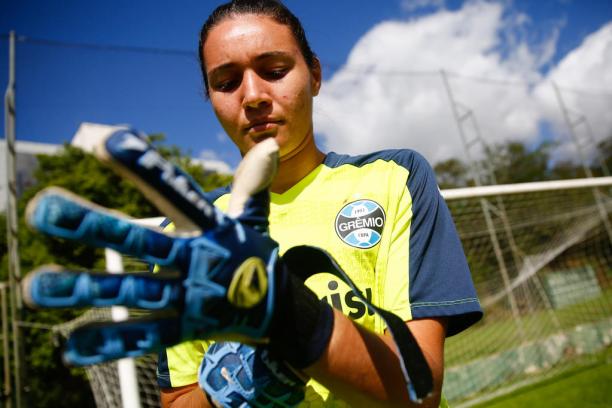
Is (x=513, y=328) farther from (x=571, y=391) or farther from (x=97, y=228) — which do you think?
(x=97, y=228)

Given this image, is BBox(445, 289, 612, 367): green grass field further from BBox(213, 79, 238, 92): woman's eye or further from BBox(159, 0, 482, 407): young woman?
BBox(213, 79, 238, 92): woman's eye

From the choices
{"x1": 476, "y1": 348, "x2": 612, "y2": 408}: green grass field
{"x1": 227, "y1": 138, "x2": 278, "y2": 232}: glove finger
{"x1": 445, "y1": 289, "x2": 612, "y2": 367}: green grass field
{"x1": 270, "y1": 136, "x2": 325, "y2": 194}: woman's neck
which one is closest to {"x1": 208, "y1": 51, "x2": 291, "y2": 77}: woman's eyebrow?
{"x1": 270, "y1": 136, "x2": 325, "y2": 194}: woman's neck

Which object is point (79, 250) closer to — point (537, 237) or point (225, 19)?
point (537, 237)

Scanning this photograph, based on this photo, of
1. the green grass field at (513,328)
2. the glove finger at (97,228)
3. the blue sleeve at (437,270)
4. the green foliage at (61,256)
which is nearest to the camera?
the glove finger at (97,228)

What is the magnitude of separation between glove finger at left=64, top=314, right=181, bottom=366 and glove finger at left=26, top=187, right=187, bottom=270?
3.3 inches

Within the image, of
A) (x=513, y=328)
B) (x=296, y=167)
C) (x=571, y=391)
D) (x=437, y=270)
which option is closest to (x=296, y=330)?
(x=437, y=270)

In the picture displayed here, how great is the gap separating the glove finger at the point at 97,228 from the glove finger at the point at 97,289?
0.03m

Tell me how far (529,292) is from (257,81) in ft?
27.2

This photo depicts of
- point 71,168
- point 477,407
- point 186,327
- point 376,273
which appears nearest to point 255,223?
point 186,327

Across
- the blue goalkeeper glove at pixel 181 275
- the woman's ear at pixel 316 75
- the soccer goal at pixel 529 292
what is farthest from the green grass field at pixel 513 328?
the blue goalkeeper glove at pixel 181 275

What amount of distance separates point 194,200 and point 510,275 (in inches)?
341

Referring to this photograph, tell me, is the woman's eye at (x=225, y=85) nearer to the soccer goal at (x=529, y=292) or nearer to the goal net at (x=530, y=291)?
the soccer goal at (x=529, y=292)

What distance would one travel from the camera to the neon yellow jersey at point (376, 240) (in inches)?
37.8

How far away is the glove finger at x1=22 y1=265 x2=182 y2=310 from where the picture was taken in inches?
21.2
